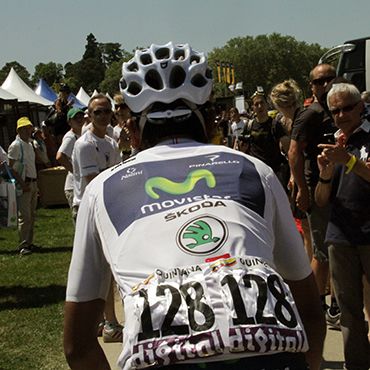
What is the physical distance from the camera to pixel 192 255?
140 centimetres

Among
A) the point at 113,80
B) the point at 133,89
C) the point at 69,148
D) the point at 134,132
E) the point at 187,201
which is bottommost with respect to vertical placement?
the point at 113,80

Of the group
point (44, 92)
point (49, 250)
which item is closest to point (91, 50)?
point (44, 92)

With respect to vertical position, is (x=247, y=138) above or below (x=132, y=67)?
below

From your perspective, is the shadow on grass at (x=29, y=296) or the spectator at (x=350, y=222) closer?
the spectator at (x=350, y=222)

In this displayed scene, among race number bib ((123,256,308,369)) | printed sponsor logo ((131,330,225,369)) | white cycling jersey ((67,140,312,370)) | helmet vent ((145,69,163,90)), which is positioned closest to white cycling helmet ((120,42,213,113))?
helmet vent ((145,69,163,90))

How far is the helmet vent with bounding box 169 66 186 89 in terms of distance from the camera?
6.32 ft

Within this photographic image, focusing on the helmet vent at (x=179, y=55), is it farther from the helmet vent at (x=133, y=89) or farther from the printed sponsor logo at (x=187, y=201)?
the printed sponsor logo at (x=187, y=201)

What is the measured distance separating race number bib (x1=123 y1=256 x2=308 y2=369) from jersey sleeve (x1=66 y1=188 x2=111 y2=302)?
1.11 feet

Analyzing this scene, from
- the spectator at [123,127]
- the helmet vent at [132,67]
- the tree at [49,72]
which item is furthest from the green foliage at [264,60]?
the helmet vent at [132,67]

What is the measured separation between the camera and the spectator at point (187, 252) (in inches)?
50.5

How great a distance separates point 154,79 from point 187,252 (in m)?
0.86

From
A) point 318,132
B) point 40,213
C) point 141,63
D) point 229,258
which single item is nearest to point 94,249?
point 229,258

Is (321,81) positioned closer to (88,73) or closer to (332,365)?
(332,365)

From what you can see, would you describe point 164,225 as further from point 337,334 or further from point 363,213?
point 337,334
